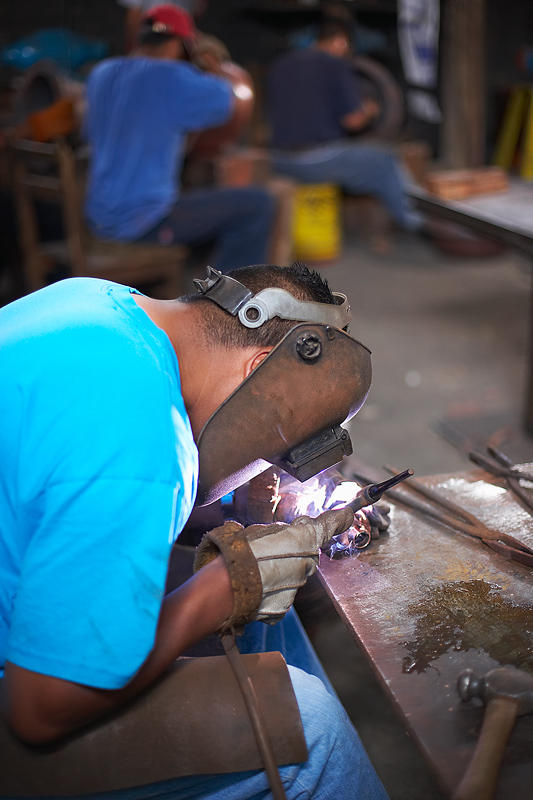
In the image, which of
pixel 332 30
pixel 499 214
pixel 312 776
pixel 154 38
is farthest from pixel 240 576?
pixel 332 30

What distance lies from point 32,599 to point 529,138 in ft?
26.2

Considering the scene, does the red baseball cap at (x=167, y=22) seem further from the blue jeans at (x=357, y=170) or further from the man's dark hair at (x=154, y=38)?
the blue jeans at (x=357, y=170)

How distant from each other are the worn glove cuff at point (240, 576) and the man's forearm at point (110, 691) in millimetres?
13

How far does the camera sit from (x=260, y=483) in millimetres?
1589

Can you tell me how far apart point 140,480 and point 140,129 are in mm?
3515

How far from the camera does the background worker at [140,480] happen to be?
99 cm

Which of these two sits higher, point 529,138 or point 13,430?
point 13,430

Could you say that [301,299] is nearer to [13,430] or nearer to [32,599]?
[13,430]

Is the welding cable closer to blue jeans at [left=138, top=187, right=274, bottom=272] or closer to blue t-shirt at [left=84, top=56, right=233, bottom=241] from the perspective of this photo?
blue jeans at [left=138, top=187, right=274, bottom=272]

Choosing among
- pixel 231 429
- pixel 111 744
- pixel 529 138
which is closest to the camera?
pixel 111 744

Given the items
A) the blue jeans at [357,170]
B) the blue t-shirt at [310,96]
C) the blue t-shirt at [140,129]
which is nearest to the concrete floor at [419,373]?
the blue jeans at [357,170]

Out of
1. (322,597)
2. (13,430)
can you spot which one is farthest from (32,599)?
(322,597)

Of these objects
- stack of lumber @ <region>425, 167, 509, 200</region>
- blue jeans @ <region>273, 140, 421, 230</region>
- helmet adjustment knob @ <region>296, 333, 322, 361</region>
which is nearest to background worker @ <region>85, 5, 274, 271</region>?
stack of lumber @ <region>425, 167, 509, 200</region>

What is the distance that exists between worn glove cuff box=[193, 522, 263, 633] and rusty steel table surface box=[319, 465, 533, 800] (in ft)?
0.62
